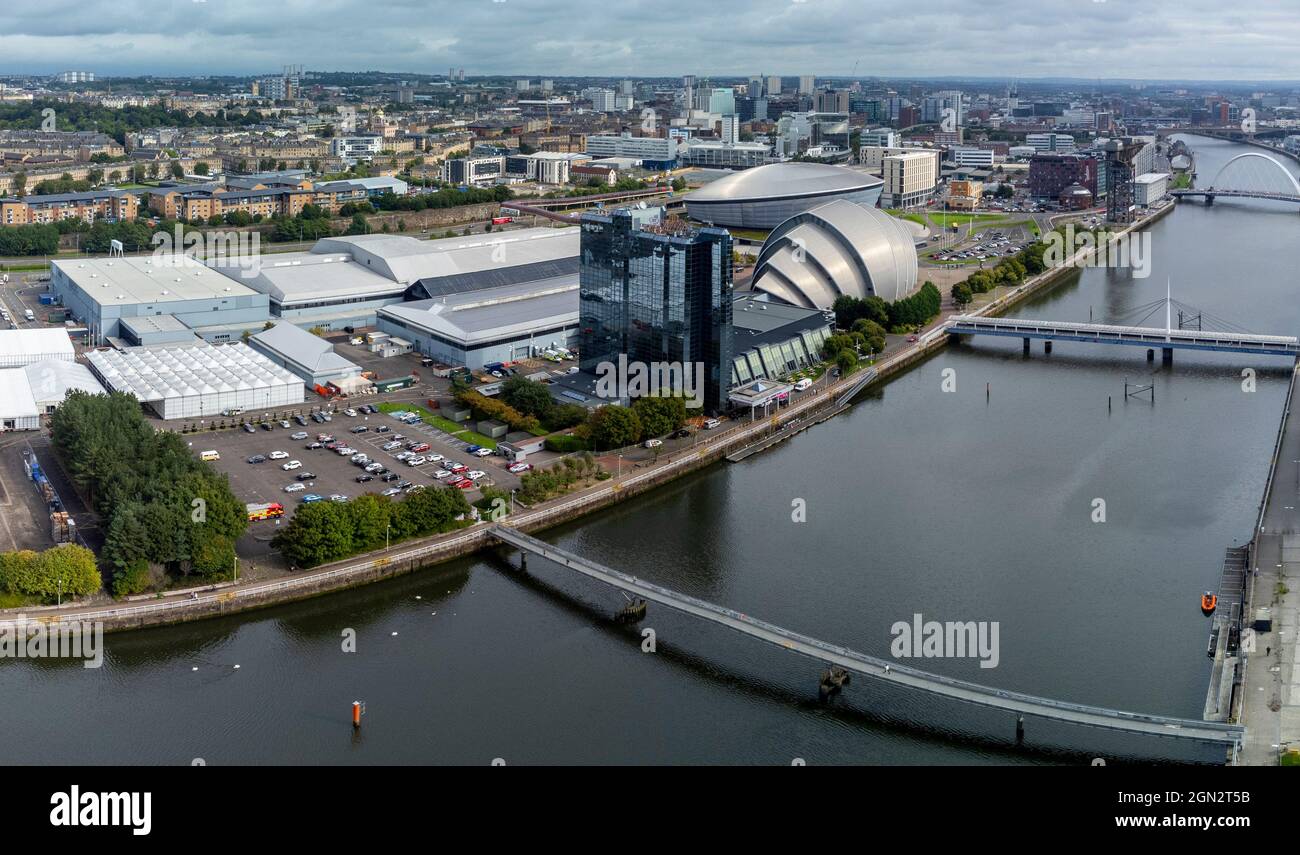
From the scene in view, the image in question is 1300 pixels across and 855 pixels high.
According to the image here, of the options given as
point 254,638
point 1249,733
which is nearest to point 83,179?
point 254,638

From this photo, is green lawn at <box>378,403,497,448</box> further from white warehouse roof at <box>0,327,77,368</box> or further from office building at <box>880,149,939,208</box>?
office building at <box>880,149,939,208</box>

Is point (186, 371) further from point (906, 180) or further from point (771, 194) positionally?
point (906, 180)

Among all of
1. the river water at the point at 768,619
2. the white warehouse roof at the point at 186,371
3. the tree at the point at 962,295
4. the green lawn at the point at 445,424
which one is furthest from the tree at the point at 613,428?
the tree at the point at 962,295

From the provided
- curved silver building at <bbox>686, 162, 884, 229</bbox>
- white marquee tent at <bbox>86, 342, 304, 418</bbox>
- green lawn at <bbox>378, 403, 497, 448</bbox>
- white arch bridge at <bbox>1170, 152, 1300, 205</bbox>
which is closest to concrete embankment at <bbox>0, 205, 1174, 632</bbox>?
green lawn at <bbox>378, 403, 497, 448</bbox>

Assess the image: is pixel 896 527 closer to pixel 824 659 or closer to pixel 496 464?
pixel 824 659

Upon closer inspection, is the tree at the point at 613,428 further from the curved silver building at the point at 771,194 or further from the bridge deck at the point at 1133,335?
the curved silver building at the point at 771,194

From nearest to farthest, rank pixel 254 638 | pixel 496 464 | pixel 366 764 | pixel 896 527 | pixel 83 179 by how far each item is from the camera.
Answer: pixel 366 764, pixel 254 638, pixel 896 527, pixel 496 464, pixel 83 179
